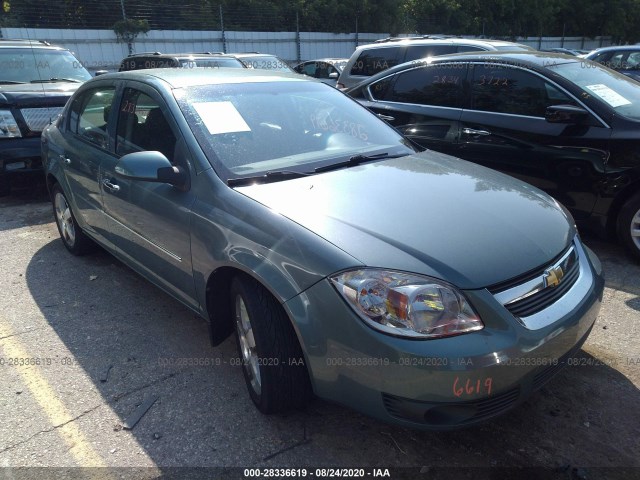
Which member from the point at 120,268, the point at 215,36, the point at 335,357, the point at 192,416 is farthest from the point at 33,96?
the point at 215,36

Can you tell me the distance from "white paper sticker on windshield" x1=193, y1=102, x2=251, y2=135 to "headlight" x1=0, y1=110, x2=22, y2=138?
4.33m

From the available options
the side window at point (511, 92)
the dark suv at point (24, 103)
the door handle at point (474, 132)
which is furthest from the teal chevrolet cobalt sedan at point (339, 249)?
the dark suv at point (24, 103)

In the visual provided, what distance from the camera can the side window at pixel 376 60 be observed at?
26.2 ft

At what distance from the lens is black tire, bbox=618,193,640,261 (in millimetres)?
3965

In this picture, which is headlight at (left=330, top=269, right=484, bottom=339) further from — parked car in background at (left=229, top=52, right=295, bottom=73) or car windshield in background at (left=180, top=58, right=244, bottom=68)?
parked car in background at (left=229, top=52, right=295, bottom=73)

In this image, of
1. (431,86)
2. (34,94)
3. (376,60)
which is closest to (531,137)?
(431,86)

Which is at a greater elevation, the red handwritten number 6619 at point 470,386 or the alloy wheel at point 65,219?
the red handwritten number 6619 at point 470,386

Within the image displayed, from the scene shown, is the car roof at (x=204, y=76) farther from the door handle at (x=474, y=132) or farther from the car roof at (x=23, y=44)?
the car roof at (x=23, y=44)

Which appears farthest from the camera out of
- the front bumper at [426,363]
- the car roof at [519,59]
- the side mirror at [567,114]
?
the car roof at [519,59]

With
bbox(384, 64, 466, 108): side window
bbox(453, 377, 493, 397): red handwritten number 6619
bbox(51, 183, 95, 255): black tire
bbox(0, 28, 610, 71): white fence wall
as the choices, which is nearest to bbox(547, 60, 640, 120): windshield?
bbox(384, 64, 466, 108): side window

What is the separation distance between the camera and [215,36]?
21391 millimetres

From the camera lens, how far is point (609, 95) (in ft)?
14.1

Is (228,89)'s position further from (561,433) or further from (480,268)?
(561,433)

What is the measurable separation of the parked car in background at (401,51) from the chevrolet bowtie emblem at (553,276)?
5564 millimetres
